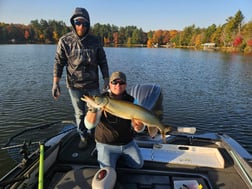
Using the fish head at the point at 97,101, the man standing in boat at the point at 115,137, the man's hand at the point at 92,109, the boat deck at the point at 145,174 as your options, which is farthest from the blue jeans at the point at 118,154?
the fish head at the point at 97,101

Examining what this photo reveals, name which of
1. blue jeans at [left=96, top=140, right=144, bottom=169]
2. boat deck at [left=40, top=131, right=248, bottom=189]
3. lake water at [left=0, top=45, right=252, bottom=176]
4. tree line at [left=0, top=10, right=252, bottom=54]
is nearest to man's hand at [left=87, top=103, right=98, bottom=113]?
blue jeans at [left=96, top=140, right=144, bottom=169]

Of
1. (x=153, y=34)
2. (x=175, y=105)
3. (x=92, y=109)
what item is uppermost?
(x=92, y=109)

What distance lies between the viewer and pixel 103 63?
459cm

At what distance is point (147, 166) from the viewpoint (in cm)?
378

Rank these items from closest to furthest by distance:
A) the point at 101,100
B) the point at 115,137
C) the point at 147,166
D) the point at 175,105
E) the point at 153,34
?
the point at 101,100
the point at 115,137
the point at 147,166
the point at 175,105
the point at 153,34

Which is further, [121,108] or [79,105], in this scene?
[79,105]

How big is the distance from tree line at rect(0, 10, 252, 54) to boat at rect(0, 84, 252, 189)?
2048 inches

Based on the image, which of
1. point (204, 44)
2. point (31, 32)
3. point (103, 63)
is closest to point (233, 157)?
point (103, 63)

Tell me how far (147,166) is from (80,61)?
2.22 meters

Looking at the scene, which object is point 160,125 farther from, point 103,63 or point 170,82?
point 170,82

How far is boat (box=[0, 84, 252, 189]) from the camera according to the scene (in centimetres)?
306

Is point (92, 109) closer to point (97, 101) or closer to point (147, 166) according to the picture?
point (97, 101)

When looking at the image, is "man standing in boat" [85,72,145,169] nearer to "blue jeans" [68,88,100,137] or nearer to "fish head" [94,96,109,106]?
"fish head" [94,96,109,106]

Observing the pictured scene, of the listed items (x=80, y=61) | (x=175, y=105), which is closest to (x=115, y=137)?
(x=80, y=61)
